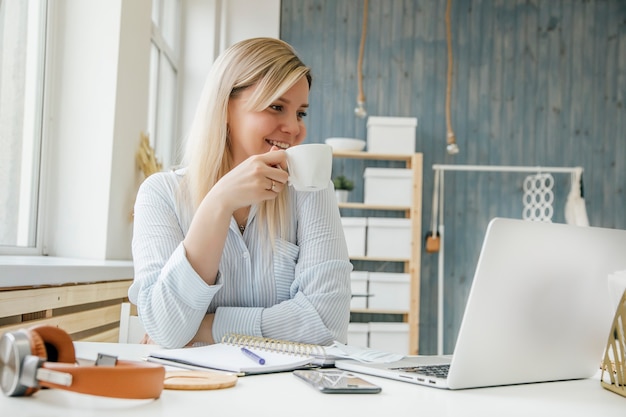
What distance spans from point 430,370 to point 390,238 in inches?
138

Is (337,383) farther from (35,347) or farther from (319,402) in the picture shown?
(35,347)

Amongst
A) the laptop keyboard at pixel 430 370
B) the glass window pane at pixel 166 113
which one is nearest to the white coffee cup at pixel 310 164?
the laptop keyboard at pixel 430 370

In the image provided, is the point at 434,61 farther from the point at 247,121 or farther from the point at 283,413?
the point at 283,413

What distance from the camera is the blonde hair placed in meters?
1.45

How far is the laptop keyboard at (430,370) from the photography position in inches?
35.2

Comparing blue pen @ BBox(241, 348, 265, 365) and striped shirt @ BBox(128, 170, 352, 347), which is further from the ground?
striped shirt @ BBox(128, 170, 352, 347)

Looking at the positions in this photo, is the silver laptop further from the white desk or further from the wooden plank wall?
the wooden plank wall

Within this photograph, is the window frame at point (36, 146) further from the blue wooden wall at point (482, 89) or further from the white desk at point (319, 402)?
the blue wooden wall at point (482, 89)

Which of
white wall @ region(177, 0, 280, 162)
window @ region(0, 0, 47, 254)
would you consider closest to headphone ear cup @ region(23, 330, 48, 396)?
window @ region(0, 0, 47, 254)

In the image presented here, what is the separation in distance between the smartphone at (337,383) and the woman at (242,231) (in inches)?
16.8

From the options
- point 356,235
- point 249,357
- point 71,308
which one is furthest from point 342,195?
point 249,357

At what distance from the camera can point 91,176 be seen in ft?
8.66

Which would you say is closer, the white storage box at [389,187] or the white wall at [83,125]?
the white wall at [83,125]

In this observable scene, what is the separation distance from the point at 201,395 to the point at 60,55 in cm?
221
